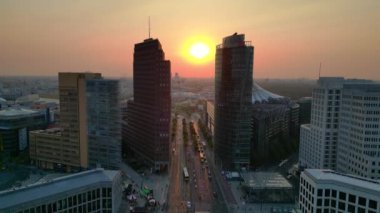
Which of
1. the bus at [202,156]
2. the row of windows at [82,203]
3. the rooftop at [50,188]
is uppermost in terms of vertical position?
the rooftop at [50,188]

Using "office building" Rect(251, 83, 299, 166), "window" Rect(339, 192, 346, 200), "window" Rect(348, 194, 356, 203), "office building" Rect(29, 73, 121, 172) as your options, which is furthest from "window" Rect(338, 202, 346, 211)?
"office building" Rect(29, 73, 121, 172)

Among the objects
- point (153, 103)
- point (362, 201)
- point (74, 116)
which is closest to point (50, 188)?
point (74, 116)

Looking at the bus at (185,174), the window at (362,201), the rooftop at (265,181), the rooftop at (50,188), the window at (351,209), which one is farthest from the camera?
the bus at (185,174)

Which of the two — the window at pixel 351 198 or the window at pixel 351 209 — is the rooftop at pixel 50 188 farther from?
the window at pixel 351 209

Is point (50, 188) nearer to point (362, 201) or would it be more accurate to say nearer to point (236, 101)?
point (362, 201)

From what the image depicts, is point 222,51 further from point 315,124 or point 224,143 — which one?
point 315,124

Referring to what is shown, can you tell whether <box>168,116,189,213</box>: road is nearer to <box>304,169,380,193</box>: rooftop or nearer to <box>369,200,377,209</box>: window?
<box>304,169,380,193</box>: rooftop

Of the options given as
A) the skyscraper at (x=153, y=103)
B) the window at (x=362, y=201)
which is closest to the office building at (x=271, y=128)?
the skyscraper at (x=153, y=103)
